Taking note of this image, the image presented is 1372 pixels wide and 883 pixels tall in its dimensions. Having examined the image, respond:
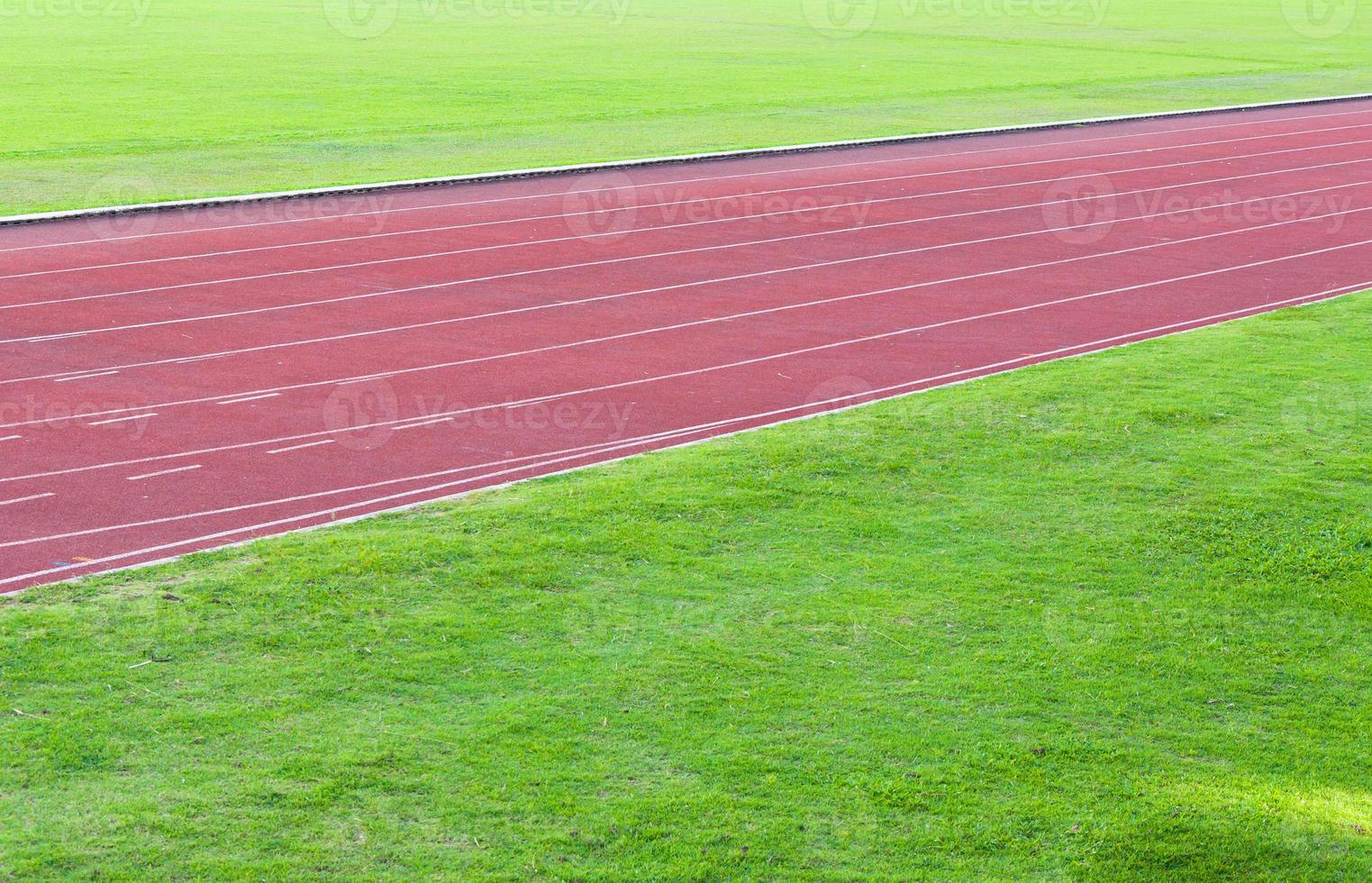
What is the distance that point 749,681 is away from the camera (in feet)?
25.7

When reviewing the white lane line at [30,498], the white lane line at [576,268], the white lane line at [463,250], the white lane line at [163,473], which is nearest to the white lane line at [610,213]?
the white lane line at [463,250]

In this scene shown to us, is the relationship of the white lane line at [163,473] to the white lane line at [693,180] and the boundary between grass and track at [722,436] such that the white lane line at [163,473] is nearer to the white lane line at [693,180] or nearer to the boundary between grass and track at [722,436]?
the boundary between grass and track at [722,436]

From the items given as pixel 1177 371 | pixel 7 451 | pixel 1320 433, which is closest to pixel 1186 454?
pixel 1320 433

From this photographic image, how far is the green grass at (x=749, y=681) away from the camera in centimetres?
647

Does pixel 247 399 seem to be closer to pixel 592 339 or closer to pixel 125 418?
pixel 125 418

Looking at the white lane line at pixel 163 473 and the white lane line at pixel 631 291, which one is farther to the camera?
the white lane line at pixel 631 291

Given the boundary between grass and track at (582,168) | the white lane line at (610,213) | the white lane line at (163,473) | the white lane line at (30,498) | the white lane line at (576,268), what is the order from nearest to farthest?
the white lane line at (30,498) → the white lane line at (163,473) → the white lane line at (576,268) → the white lane line at (610,213) → the boundary between grass and track at (582,168)

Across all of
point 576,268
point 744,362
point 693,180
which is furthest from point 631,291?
point 693,180

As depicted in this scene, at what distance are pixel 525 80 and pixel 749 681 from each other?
2958 cm

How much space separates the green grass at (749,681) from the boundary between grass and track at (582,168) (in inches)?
455

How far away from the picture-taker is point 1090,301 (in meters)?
16.7

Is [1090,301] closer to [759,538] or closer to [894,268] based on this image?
[894,268]

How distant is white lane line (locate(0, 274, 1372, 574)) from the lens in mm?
9758

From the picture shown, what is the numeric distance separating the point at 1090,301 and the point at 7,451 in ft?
35.9
